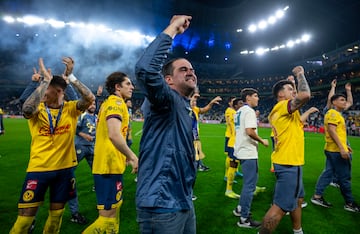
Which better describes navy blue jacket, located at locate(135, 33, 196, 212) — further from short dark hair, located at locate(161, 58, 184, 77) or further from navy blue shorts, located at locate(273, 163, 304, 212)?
navy blue shorts, located at locate(273, 163, 304, 212)

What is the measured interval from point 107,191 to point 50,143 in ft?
3.13

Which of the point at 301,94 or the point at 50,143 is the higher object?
the point at 301,94

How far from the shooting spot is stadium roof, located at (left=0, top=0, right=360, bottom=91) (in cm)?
3509

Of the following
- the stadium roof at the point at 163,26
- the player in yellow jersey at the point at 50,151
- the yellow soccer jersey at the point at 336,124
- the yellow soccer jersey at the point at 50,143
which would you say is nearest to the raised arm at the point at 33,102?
the player in yellow jersey at the point at 50,151

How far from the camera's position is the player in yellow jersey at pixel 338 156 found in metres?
5.13

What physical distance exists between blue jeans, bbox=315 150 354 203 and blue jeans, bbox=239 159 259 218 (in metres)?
2.19

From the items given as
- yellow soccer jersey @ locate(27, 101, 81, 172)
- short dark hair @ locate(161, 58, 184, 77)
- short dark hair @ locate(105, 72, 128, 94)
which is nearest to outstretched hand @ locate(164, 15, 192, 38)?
short dark hair @ locate(161, 58, 184, 77)

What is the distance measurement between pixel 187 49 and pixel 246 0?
29485 mm

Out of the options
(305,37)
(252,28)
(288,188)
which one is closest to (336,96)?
(288,188)

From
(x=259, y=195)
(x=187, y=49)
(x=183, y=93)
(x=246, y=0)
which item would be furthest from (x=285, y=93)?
(x=187, y=49)

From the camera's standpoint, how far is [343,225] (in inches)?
175

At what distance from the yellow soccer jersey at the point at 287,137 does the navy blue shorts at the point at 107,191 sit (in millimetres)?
2382

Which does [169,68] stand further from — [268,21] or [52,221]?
[268,21]

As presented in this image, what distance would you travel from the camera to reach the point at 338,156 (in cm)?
533
